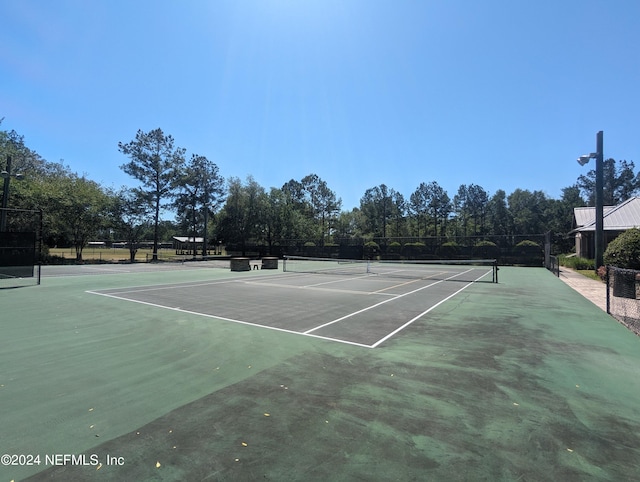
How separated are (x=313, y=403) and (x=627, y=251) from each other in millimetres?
17053

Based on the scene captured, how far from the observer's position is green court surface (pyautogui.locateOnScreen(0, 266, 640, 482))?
278 cm

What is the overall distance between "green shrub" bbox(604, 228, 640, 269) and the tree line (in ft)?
112

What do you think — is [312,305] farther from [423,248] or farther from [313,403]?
[423,248]

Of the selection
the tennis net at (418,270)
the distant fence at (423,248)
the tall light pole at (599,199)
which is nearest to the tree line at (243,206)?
the distant fence at (423,248)

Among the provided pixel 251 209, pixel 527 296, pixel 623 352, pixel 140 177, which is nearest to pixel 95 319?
pixel 623 352

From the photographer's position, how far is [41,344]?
6.07m

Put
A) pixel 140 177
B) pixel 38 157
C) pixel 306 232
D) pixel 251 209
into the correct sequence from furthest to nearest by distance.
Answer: pixel 306 232, pixel 251 209, pixel 38 157, pixel 140 177

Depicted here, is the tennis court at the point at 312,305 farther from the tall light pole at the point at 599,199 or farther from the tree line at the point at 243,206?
the tree line at the point at 243,206

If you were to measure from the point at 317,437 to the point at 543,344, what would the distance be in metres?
5.39

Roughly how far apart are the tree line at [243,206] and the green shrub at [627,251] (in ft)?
112

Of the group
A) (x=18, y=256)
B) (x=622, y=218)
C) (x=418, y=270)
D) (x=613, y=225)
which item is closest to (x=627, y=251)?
(x=418, y=270)

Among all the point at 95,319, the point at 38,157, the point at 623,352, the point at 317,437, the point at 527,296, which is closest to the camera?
the point at 317,437

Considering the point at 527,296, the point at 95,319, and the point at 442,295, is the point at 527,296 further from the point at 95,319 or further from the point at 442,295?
the point at 95,319

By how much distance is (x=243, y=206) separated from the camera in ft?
180
